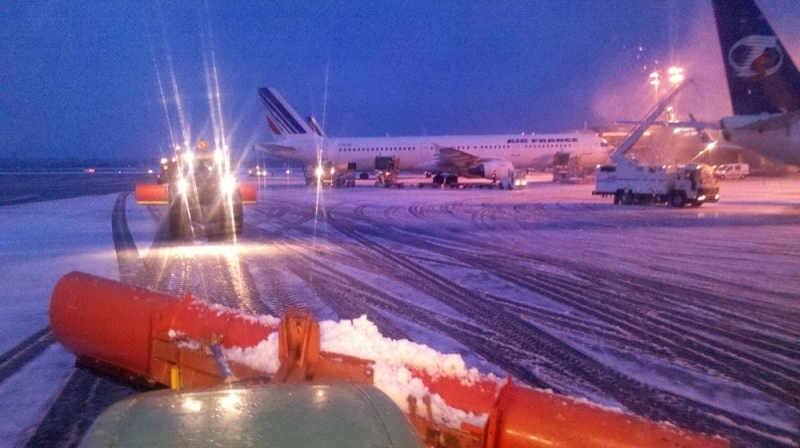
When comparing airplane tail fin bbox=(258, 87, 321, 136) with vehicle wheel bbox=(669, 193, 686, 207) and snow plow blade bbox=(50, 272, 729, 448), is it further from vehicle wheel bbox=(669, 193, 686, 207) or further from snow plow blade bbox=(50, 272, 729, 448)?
snow plow blade bbox=(50, 272, 729, 448)

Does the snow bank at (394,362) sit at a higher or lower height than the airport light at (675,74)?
lower

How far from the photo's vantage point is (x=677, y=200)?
27.5 m

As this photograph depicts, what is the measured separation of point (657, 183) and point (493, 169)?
16.8 m

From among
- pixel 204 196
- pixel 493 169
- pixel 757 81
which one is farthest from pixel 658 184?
pixel 204 196

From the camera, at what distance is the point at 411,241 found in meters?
16.6

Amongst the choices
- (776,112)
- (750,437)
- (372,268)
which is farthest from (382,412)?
(776,112)

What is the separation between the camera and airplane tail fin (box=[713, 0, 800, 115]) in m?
25.5

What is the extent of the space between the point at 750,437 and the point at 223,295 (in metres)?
7.01

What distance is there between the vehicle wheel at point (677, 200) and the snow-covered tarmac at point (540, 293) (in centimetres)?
505

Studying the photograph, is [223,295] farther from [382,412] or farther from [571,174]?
Result: [571,174]

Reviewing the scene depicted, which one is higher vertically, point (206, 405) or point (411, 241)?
point (206, 405)

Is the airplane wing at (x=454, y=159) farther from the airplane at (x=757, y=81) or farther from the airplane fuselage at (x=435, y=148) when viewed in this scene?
the airplane at (x=757, y=81)

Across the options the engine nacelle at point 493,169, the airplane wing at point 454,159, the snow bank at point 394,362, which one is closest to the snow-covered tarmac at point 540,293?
the snow bank at point 394,362

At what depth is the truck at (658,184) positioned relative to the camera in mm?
26875
